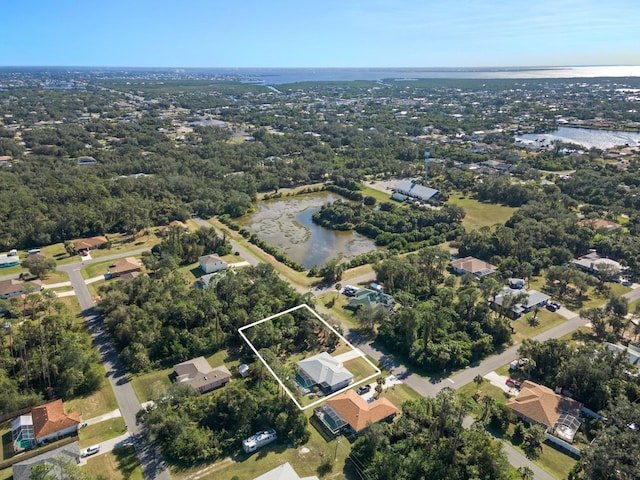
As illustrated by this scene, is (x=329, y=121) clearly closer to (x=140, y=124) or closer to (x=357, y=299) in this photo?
(x=140, y=124)

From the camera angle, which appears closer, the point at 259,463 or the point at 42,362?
the point at 259,463

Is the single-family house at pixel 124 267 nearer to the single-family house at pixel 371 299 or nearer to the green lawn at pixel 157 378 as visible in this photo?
the green lawn at pixel 157 378

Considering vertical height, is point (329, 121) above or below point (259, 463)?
above

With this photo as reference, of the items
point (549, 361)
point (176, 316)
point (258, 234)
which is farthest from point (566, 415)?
point (258, 234)

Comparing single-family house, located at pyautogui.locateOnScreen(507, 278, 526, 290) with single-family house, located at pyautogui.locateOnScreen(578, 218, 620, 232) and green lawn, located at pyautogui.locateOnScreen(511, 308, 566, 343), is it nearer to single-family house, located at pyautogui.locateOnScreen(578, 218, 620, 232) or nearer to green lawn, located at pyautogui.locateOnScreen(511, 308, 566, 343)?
green lawn, located at pyautogui.locateOnScreen(511, 308, 566, 343)

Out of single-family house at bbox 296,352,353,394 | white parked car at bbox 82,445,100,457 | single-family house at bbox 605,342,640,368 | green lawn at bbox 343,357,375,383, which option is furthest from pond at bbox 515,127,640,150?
white parked car at bbox 82,445,100,457

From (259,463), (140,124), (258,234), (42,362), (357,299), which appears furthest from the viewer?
(140,124)
